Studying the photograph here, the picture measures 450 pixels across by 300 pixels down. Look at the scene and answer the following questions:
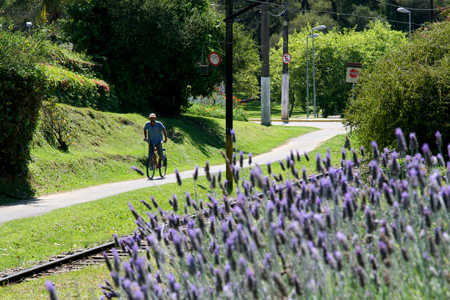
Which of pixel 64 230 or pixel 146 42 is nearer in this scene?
pixel 64 230

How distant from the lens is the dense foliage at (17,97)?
13.4m

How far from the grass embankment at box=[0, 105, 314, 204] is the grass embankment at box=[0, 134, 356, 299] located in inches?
106

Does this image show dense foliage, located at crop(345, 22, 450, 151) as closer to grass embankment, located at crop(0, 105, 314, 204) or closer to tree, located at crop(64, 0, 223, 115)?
grass embankment, located at crop(0, 105, 314, 204)

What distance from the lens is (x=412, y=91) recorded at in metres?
13.5

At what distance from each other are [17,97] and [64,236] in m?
5.18

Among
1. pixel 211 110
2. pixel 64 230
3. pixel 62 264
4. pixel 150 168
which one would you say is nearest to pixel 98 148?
pixel 150 168

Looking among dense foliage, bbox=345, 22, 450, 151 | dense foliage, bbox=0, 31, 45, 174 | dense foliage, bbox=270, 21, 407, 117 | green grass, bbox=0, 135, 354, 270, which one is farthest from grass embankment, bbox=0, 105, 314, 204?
dense foliage, bbox=270, 21, 407, 117

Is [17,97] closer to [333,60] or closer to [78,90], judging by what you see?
[78,90]

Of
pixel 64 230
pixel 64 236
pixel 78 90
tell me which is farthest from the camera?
pixel 78 90

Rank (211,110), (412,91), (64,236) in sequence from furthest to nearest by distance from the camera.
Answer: (211,110)
(412,91)
(64,236)

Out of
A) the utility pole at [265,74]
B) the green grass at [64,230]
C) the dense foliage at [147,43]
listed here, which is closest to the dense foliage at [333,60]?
the utility pole at [265,74]

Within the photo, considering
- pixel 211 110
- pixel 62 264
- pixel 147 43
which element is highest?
pixel 147 43

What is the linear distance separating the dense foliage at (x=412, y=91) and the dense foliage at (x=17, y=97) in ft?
29.7

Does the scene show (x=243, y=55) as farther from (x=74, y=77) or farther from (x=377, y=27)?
(x=377, y=27)
